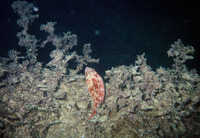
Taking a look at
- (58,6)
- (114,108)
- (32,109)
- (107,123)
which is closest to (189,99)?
(114,108)

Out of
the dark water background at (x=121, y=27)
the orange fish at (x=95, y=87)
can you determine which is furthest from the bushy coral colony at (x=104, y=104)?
the dark water background at (x=121, y=27)

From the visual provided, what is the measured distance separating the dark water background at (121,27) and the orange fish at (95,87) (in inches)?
161

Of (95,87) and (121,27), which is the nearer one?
(95,87)

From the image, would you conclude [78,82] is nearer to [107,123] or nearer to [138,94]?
[107,123]

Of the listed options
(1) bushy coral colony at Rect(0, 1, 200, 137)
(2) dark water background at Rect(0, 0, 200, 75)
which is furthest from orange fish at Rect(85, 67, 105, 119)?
(2) dark water background at Rect(0, 0, 200, 75)

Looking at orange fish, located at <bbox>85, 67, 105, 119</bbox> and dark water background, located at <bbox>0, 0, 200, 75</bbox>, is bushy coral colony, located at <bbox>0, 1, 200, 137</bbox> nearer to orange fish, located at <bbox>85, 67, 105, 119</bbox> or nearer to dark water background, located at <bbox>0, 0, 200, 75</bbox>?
orange fish, located at <bbox>85, 67, 105, 119</bbox>

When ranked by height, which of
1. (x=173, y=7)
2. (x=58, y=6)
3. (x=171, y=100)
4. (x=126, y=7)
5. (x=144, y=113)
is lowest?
(x=144, y=113)

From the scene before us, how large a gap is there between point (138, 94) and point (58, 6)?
1685 centimetres

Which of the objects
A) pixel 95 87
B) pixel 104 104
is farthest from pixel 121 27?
pixel 104 104

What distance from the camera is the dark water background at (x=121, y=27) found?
32.8ft

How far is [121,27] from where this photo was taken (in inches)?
607

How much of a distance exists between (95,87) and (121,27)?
46.1 feet

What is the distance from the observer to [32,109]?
10.5 ft

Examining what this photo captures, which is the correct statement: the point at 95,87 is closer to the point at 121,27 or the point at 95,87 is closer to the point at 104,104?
the point at 104,104
